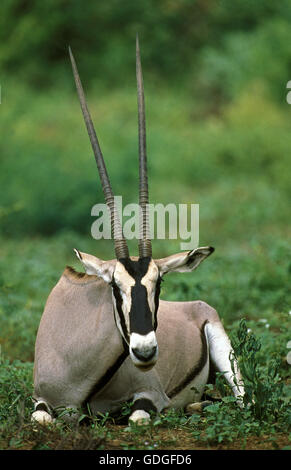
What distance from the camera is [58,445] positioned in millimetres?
3967

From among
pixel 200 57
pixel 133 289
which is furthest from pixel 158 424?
pixel 200 57

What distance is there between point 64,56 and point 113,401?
19670mm

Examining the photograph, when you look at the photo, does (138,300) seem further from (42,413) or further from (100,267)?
(42,413)

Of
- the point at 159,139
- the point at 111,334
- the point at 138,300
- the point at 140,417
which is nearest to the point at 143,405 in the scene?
the point at 140,417

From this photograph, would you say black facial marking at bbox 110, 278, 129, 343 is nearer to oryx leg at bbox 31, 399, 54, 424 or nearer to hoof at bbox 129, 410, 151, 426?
hoof at bbox 129, 410, 151, 426

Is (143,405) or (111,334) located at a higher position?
(111,334)

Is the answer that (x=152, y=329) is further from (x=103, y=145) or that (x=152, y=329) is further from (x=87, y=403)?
(x=103, y=145)

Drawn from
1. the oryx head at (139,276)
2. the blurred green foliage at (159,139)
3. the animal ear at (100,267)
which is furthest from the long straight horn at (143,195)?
the blurred green foliage at (159,139)

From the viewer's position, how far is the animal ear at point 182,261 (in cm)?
444

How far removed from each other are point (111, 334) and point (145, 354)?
19.0 inches

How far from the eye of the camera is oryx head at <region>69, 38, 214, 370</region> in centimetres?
403

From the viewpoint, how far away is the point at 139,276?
4262 millimetres

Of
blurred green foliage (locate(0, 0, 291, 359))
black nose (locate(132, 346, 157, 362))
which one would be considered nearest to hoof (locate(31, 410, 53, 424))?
black nose (locate(132, 346, 157, 362))

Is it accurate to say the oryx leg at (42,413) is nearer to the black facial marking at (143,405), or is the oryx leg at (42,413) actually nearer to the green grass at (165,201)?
the green grass at (165,201)
